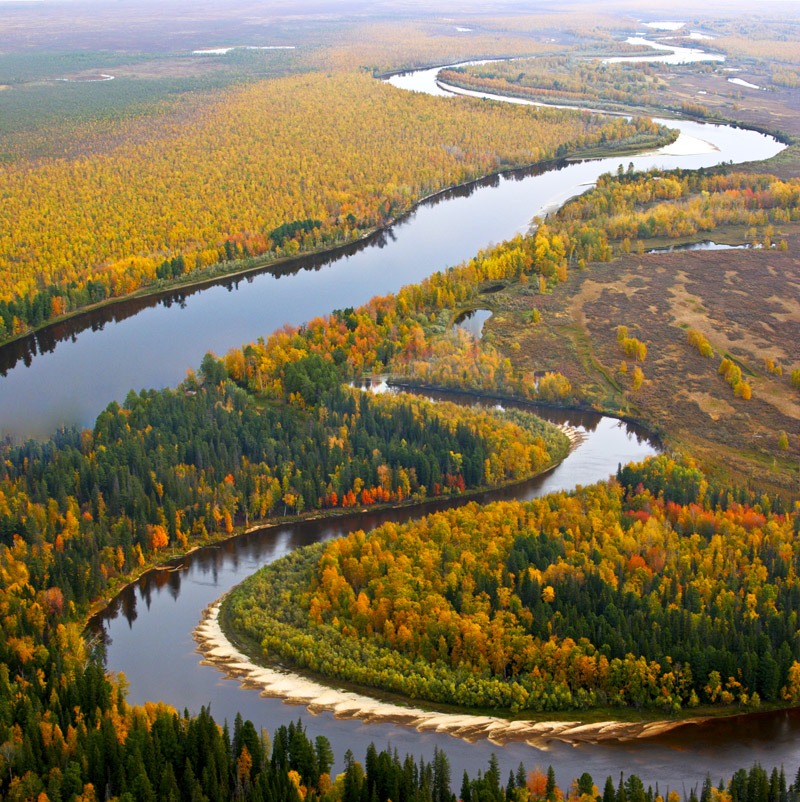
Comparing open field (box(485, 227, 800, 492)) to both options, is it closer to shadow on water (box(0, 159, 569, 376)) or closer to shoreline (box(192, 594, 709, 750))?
shadow on water (box(0, 159, 569, 376))

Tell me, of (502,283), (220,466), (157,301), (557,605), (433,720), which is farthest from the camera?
(502,283)

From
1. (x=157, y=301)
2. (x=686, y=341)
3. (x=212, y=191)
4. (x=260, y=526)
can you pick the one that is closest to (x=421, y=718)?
(x=260, y=526)

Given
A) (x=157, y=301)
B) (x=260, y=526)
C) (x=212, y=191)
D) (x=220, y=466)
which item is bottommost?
(x=260, y=526)

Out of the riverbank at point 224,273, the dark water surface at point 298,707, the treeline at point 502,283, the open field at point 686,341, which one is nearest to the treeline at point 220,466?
the dark water surface at point 298,707

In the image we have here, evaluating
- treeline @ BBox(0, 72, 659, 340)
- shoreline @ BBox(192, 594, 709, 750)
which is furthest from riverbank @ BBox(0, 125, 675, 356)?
shoreline @ BBox(192, 594, 709, 750)

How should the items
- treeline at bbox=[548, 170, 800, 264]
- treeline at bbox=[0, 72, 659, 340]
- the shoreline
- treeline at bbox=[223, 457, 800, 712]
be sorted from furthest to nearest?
treeline at bbox=[548, 170, 800, 264], treeline at bbox=[0, 72, 659, 340], treeline at bbox=[223, 457, 800, 712], the shoreline

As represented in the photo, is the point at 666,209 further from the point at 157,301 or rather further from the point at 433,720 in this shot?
the point at 433,720

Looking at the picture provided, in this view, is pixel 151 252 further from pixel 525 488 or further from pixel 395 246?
pixel 525 488
